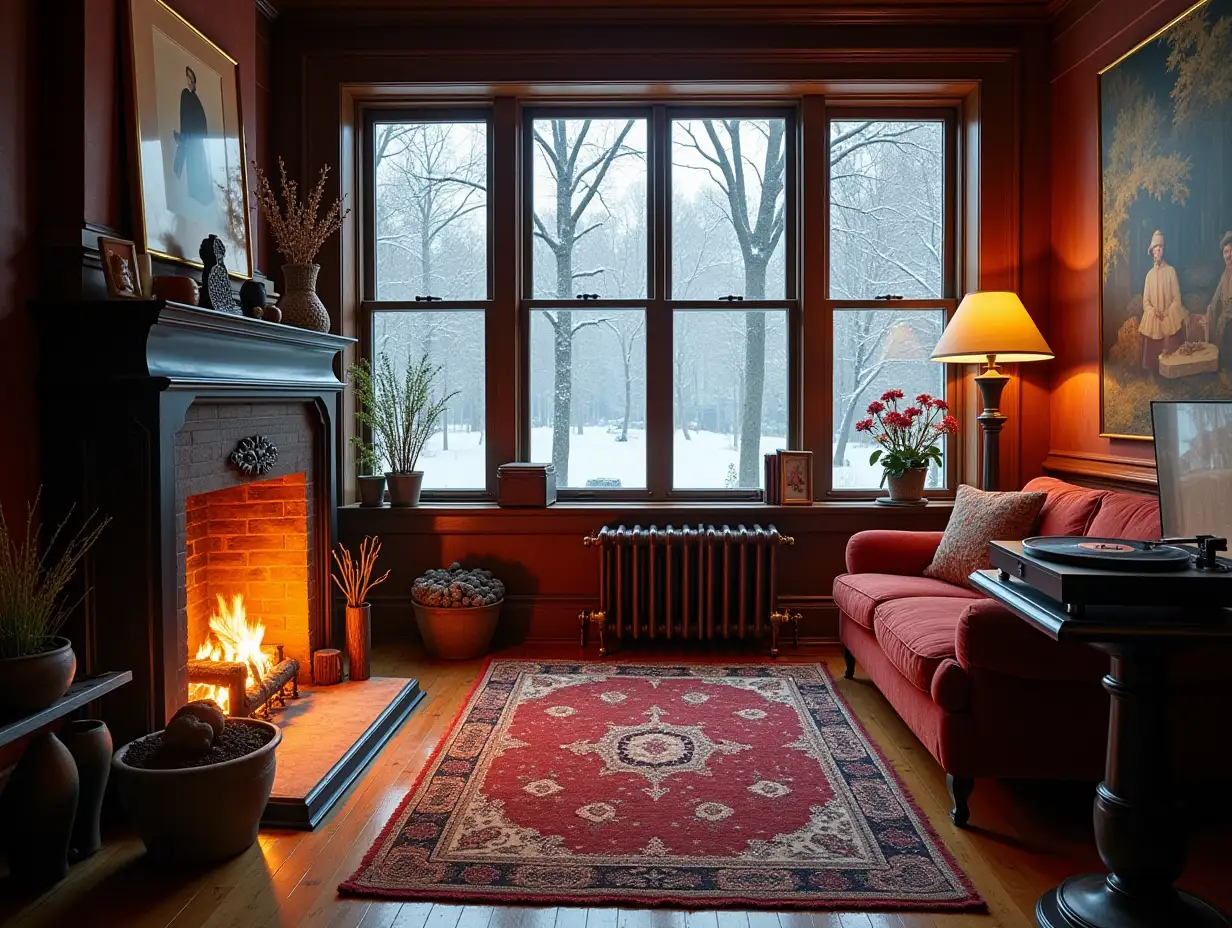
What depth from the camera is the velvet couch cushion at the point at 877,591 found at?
11.4ft

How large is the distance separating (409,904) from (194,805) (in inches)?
24.4

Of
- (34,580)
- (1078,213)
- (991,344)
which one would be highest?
(1078,213)

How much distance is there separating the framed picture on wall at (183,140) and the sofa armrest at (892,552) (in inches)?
112

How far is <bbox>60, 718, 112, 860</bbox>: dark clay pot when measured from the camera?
2391 millimetres

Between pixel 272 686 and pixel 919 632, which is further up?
pixel 919 632

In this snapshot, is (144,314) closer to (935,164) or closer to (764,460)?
(764,460)

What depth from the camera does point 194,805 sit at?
234 cm

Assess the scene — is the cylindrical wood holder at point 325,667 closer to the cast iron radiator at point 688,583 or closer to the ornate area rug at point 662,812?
the ornate area rug at point 662,812

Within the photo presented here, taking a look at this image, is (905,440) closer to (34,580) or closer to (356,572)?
(356,572)

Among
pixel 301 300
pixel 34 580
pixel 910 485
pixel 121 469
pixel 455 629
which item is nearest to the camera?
pixel 34 580

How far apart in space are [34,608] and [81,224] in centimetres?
119

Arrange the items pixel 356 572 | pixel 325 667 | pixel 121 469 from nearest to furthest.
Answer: pixel 121 469, pixel 325 667, pixel 356 572

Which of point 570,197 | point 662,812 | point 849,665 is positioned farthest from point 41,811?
point 570,197

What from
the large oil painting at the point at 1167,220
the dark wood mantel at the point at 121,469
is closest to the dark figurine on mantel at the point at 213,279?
the dark wood mantel at the point at 121,469
